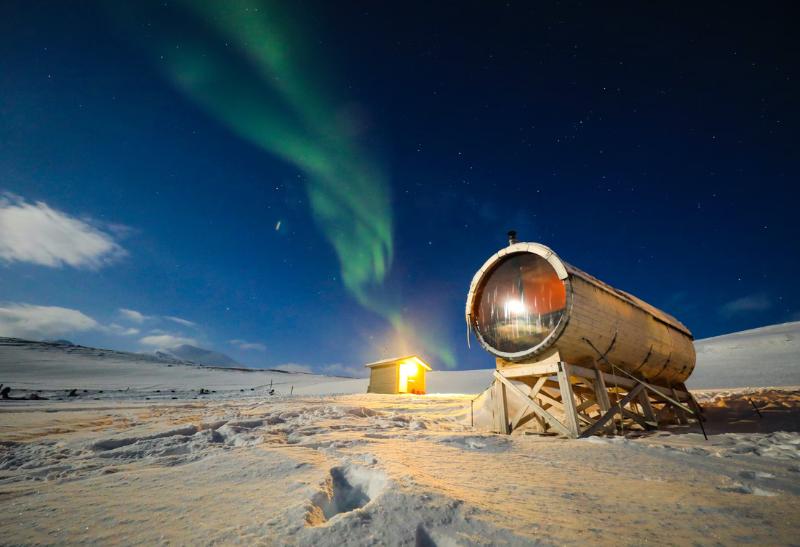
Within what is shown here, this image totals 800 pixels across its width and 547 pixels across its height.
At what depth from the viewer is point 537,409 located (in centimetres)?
605

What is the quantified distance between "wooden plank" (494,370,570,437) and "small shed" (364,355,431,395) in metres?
21.6

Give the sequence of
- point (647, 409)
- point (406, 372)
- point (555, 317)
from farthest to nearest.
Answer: point (406, 372) < point (647, 409) < point (555, 317)

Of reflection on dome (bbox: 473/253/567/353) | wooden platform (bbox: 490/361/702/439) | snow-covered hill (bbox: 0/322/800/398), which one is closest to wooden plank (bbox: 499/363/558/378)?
wooden platform (bbox: 490/361/702/439)

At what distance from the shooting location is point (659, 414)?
10641 mm

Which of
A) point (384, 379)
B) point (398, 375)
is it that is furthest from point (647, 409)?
point (384, 379)

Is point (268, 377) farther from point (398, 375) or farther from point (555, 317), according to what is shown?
point (555, 317)

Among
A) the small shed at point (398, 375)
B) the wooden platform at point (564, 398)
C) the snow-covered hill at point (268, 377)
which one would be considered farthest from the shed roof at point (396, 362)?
the wooden platform at point (564, 398)

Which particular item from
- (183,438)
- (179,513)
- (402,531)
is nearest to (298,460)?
(179,513)

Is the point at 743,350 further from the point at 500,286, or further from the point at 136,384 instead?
the point at 136,384

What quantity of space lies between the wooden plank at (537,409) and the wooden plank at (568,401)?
0.13 m

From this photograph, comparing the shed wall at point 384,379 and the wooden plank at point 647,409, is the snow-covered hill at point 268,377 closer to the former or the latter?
the shed wall at point 384,379

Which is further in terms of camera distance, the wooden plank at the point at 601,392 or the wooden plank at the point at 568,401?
the wooden plank at the point at 601,392

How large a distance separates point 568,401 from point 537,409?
0.59 m

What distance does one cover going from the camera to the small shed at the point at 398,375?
27.7m
